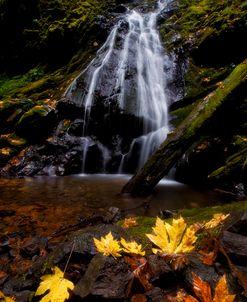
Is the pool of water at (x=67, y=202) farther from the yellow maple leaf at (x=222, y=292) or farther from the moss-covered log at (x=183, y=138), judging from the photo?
the yellow maple leaf at (x=222, y=292)


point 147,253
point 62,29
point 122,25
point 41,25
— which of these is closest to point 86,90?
point 122,25

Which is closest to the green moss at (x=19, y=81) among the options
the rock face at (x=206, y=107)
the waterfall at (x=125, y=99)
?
the waterfall at (x=125, y=99)

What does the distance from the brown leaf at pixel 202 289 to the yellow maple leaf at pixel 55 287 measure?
2.11ft

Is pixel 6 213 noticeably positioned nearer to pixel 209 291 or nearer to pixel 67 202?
pixel 67 202

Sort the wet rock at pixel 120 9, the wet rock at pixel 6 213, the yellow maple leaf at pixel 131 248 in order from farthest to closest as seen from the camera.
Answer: the wet rock at pixel 120 9 < the wet rock at pixel 6 213 < the yellow maple leaf at pixel 131 248

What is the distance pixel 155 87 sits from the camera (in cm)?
959

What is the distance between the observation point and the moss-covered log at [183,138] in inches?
215

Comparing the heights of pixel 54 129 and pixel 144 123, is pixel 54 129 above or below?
below

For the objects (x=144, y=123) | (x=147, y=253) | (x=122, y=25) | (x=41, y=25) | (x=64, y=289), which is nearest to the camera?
(x=64, y=289)

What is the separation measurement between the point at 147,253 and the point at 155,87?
8.15 meters

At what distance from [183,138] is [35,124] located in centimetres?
501

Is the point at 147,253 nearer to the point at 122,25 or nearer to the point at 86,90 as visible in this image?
the point at 86,90

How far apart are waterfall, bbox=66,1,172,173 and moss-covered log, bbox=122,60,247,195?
2463mm

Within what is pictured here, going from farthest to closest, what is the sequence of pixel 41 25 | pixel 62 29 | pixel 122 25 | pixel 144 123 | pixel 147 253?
pixel 41 25
pixel 62 29
pixel 122 25
pixel 144 123
pixel 147 253
